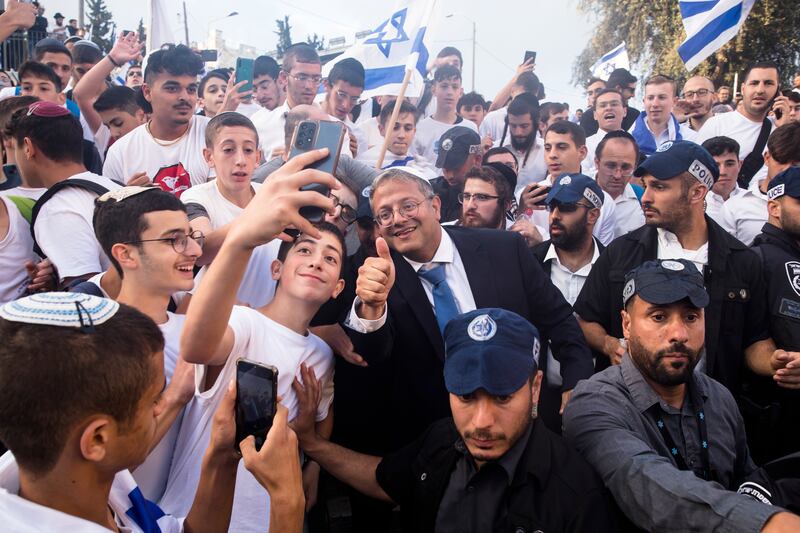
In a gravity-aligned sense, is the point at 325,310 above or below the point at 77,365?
below

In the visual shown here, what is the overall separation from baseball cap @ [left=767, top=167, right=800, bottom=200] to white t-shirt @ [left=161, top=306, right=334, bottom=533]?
116 inches

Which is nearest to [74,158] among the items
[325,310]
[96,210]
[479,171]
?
[96,210]

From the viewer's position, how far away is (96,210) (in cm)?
311

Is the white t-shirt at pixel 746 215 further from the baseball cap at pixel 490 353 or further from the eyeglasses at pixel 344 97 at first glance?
the eyeglasses at pixel 344 97

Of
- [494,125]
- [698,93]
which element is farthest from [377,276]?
[698,93]

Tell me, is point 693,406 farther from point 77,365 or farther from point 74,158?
point 74,158

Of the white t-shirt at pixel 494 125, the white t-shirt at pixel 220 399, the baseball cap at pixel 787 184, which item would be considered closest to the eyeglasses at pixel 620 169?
the baseball cap at pixel 787 184

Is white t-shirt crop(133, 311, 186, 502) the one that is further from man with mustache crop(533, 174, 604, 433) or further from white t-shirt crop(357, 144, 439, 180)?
white t-shirt crop(357, 144, 439, 180)

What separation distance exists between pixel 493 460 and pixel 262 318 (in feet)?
3.92

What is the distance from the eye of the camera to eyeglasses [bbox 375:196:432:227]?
134 inches

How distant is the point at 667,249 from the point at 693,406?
53.7 inches

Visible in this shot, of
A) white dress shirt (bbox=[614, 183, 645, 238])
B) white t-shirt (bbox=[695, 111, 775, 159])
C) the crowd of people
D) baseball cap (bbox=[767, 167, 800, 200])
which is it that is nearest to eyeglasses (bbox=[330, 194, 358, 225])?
the crowd of people

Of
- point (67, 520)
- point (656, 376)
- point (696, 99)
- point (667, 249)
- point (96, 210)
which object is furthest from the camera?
point (696, 99)

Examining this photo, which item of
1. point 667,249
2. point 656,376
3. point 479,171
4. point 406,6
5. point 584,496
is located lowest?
point 584,496
